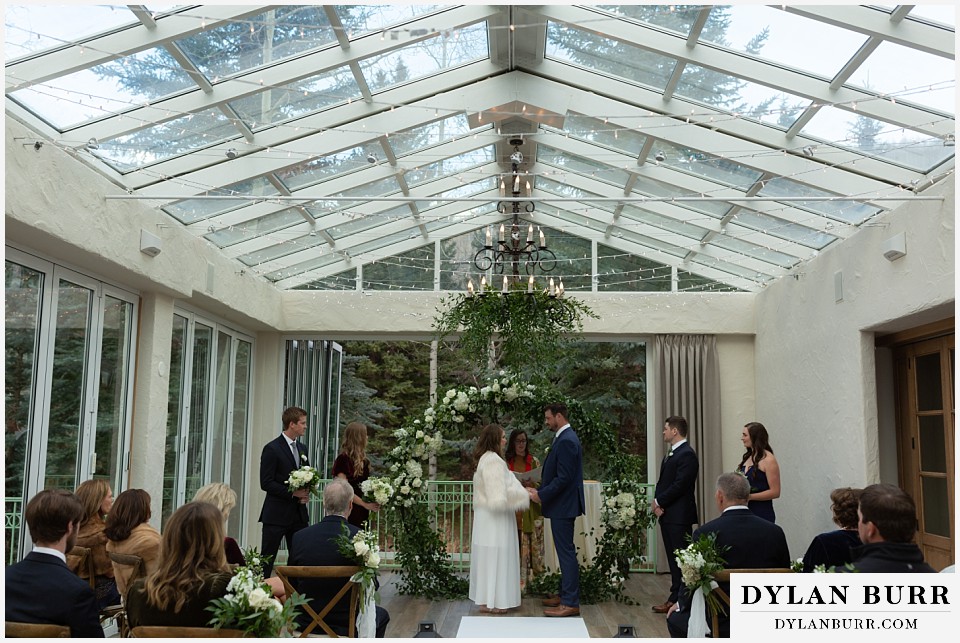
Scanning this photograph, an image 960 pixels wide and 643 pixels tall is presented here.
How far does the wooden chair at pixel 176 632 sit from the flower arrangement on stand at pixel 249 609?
3cm

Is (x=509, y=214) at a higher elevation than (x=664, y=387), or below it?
higher

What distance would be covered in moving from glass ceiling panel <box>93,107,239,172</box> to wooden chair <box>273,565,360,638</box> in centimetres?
300

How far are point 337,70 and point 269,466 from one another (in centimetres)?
300

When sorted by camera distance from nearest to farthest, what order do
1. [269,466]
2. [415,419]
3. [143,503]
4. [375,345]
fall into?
1. [143,503]
2. [269,466]
3. [415,419]
4. [375,345]

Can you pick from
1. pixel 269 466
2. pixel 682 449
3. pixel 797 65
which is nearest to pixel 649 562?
pixel 682 449

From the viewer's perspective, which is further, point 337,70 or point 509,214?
point 509,214

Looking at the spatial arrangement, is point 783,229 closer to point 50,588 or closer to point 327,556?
point 327,556

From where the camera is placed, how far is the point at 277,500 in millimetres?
6426

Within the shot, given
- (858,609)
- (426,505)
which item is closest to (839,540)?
(858,609)

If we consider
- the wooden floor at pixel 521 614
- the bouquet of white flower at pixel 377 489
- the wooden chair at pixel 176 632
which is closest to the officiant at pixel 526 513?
the wooden floor at pixel 521 614

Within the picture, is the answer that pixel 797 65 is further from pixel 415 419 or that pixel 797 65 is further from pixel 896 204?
pixel 415 419

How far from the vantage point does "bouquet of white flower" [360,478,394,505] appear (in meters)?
6.77

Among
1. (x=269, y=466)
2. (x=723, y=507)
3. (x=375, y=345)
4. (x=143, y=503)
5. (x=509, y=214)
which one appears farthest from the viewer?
(x=375, y=345)

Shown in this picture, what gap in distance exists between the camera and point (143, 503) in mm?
4219
